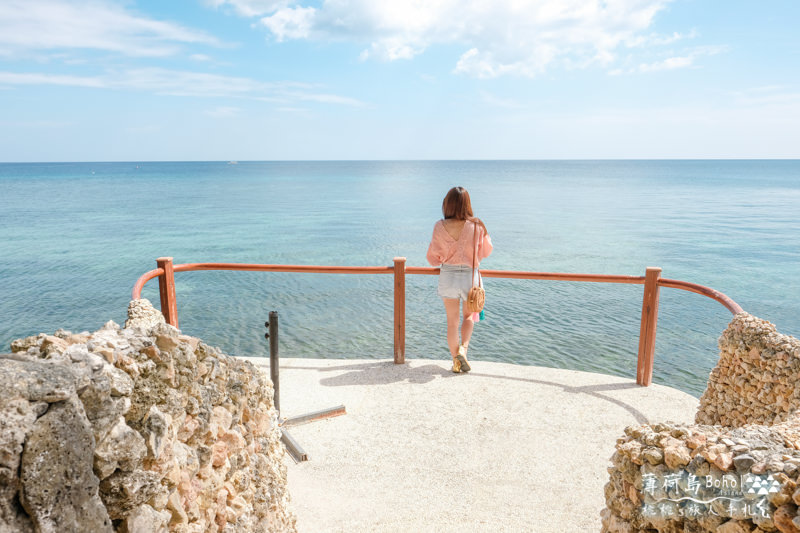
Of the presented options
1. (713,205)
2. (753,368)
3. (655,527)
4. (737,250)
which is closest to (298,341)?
(753,368)

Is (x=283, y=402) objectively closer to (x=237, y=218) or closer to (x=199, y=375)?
(x=199, y=375)

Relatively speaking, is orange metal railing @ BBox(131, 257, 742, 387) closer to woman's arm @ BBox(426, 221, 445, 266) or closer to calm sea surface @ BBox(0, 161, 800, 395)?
woman's arm @ BBox(426, 221, 445, 266)

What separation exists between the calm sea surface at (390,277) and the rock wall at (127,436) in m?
8.49

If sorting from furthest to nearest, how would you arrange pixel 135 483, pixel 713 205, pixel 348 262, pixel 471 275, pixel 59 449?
1. pixel 713 205
2. pixel 348 262
3. pixel 471 275
4. pixel 135 483
5. pixel 59 449

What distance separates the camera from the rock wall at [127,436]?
1394 mm

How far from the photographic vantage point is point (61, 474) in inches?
57.3

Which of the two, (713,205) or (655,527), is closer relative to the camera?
(655,527)

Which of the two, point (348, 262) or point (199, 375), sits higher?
point (199, 375)

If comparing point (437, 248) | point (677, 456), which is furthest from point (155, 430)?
point (437, 248)

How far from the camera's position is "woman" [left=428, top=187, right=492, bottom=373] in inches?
217

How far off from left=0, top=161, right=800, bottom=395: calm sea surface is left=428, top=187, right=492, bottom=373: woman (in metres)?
5.09

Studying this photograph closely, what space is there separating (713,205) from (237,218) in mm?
40483

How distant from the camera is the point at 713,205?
4834 centimetres

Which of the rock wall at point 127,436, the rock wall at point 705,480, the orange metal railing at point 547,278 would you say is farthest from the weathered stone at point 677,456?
the orange metal railing at point 547,278
